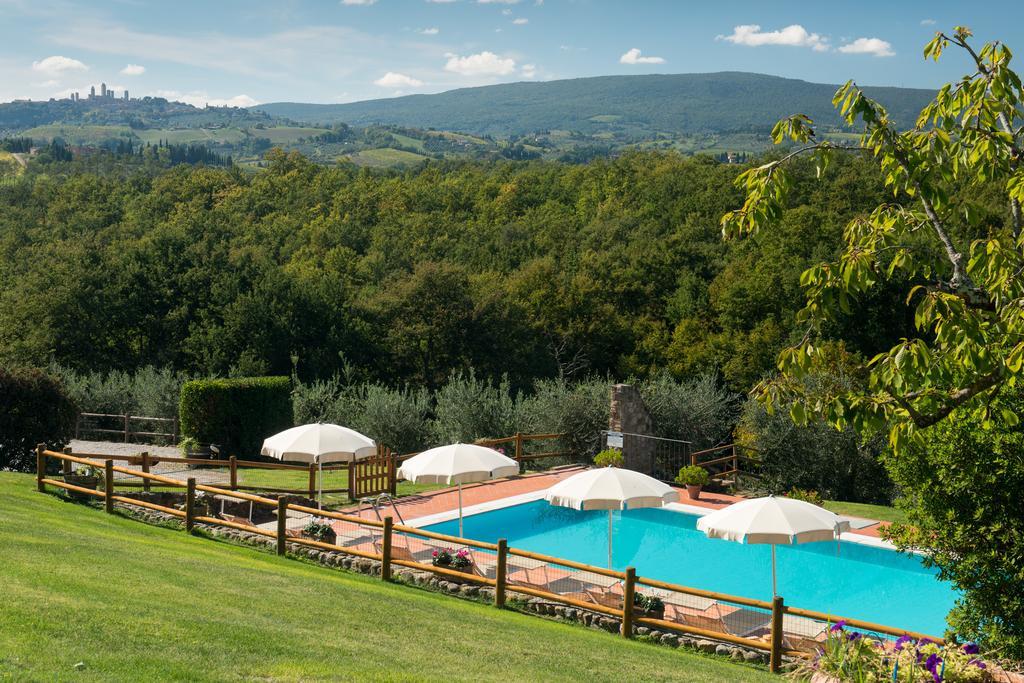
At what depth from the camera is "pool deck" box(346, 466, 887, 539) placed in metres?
17.9

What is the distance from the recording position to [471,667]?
8.01 metres

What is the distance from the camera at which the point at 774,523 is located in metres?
11.8

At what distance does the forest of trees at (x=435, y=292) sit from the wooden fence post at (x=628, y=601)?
2700 centimetres

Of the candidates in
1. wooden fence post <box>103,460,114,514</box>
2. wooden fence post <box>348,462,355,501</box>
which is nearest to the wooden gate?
wooden fence post <box>348,462,355,501</box>

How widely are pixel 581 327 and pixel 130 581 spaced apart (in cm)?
3869

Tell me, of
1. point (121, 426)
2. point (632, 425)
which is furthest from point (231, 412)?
point (632, 425)

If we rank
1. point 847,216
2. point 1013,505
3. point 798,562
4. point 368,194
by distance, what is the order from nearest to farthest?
point 1013,505 < point 798,562 < point 847,216 < point 368,194

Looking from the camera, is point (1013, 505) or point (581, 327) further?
point (581, 327)

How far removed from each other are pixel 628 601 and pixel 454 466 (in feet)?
16.3

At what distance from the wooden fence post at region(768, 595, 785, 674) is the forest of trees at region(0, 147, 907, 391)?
90.4 feet

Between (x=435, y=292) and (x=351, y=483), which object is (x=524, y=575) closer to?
(x=351, y=483)

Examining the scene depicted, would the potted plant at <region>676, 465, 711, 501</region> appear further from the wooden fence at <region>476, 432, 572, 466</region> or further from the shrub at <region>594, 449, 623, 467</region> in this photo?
the wooden fence at <region>476, 432, 572, 466</region>

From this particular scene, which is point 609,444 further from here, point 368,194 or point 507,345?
point 368,194

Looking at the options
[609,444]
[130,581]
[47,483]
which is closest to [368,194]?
[609,444]
